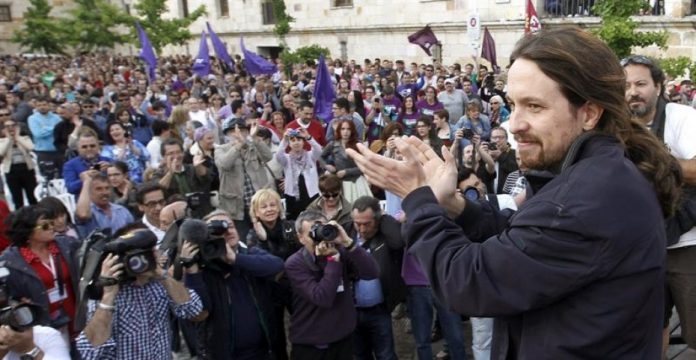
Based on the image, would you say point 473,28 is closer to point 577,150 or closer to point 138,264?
point 138,264

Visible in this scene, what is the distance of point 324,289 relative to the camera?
3895 millimetres

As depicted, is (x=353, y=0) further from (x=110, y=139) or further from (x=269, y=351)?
(x=269, y=351)

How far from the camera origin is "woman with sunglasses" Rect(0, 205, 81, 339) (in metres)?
→ 3.81

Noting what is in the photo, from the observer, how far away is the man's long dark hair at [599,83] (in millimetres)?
1436

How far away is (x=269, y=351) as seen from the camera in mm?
4051

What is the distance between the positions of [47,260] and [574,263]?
11.7 feet

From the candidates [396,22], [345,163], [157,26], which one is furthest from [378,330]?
[157,26]

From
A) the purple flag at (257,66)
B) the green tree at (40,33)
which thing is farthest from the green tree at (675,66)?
the green tree at (40,33)

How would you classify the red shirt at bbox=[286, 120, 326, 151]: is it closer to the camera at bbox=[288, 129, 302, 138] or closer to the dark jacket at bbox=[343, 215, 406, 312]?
the camera at bbox=[288, 129, 302, 138]

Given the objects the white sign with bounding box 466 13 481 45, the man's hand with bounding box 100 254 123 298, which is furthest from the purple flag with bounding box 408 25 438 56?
the man's hand with bounding box 100 254 123 298

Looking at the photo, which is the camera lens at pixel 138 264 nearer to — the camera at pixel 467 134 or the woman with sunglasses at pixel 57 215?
the woman with sunglasses at pixel 57 215

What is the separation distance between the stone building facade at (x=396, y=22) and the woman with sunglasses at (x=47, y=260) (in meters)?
11.7

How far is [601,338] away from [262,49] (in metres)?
32.1

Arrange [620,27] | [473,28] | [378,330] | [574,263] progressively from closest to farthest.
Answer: [574,263]
[378,330]
[620,27]
[473,28]
